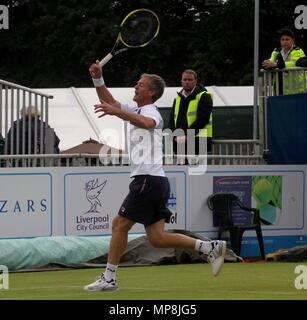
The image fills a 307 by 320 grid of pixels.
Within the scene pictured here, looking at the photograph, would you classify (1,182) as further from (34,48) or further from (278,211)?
(34,48)

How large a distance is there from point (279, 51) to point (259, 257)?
10.5ft

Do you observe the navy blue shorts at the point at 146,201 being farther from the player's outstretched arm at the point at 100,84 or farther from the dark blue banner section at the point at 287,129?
the dark blue banner section at the point at 287,129

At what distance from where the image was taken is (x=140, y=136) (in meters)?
12.1

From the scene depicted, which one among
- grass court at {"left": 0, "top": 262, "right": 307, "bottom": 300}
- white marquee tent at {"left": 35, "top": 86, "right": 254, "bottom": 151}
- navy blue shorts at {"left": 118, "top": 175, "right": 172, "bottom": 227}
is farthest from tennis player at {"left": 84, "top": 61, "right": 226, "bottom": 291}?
white marquee tent at {"left": 35, "top": 86, "right": 254, "bottom": 151}

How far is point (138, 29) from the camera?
1337cm

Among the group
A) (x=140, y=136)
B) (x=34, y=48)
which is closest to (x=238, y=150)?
(x=140, y=136)

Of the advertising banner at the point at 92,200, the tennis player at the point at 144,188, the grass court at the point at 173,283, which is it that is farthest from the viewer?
the advertising banner at the point at 92,200

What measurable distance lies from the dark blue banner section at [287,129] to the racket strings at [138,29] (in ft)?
16.5

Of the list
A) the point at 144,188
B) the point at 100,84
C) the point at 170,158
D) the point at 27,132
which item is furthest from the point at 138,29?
the point at 170,158

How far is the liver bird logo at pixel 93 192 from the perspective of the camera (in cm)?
1638

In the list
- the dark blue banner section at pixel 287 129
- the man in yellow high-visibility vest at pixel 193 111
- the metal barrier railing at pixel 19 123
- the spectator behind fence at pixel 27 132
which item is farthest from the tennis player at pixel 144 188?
the dark blue banner section at pixel 287 129

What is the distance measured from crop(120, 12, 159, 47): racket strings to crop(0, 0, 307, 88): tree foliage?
23.9 meters

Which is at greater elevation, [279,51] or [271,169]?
[279,51]

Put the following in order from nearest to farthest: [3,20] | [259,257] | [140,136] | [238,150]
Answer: [140,136] → [259,257] → [238,150] → [3,20]
